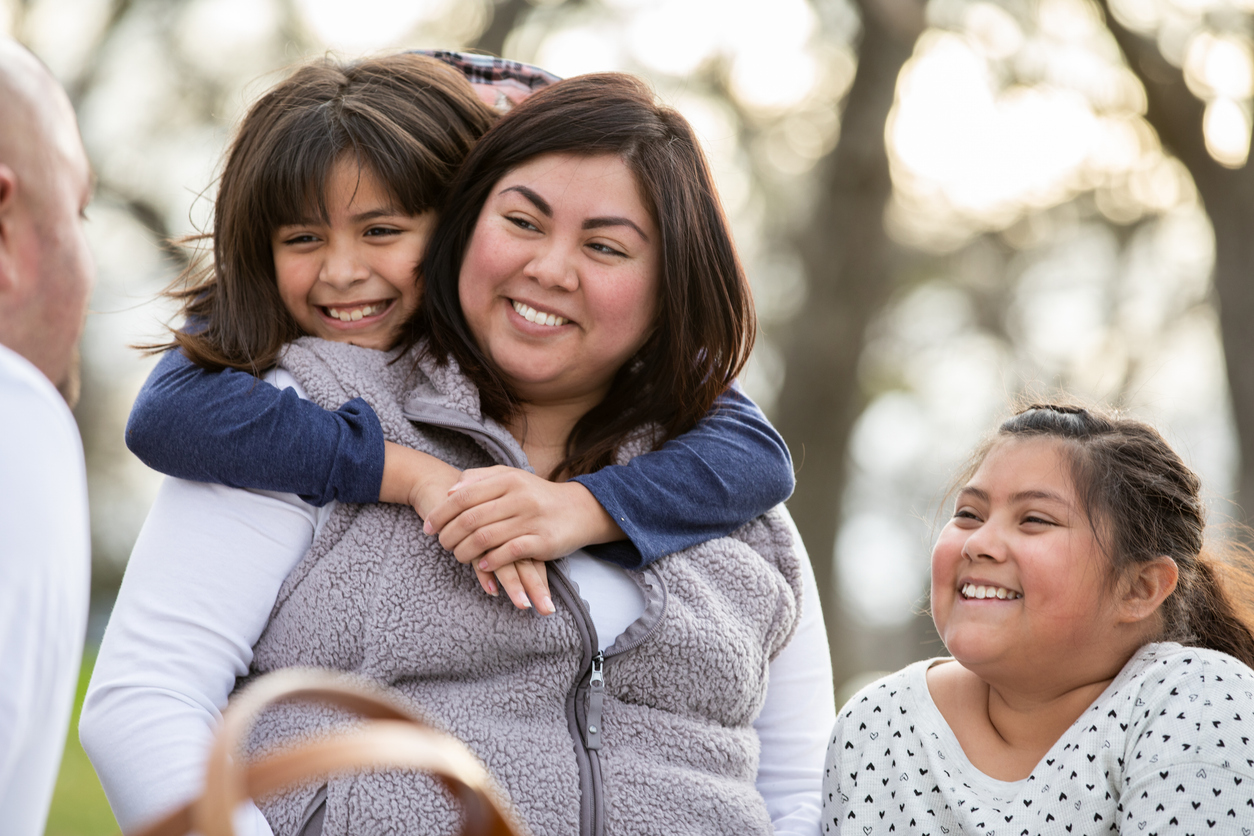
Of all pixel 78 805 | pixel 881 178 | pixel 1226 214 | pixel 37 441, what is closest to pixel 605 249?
pixel 37 441

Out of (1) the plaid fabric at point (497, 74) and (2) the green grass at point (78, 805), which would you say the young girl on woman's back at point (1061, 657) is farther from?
(2) the green grass at point (78, 805)

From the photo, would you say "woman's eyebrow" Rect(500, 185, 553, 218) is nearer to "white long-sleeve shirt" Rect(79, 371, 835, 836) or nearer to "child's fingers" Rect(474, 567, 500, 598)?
"white long-sleeve shirt" Rect(79, 371, 835, 836)

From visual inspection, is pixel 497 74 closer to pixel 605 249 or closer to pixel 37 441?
pixel 605 249

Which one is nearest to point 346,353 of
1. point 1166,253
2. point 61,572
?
point 61,572

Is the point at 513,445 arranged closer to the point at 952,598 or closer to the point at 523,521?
the point at 523,521

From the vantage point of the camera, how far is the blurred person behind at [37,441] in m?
0.96

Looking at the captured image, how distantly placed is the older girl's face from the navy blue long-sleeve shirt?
23 cm

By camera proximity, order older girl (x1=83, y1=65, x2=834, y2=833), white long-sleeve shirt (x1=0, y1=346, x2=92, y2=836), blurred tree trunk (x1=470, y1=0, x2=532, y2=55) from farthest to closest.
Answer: blurred tree trunk (x1=470, y1=0, x2=532, y2=55) < older girl (x1=83, y1=65, x2=834, y2=833) < white long-sleeve shirt (x1=0, y1=346, x2=92, y2=836)

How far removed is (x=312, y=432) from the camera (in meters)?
1.66

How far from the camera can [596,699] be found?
173cm

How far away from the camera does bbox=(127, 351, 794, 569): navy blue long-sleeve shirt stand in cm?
164

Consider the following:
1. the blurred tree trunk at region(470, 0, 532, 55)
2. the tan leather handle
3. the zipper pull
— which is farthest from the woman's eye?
the blurred tree trunk at region(470, 0, 532, 55)

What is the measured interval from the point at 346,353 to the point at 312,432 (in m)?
0.23

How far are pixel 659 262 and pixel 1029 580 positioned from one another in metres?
0.79
